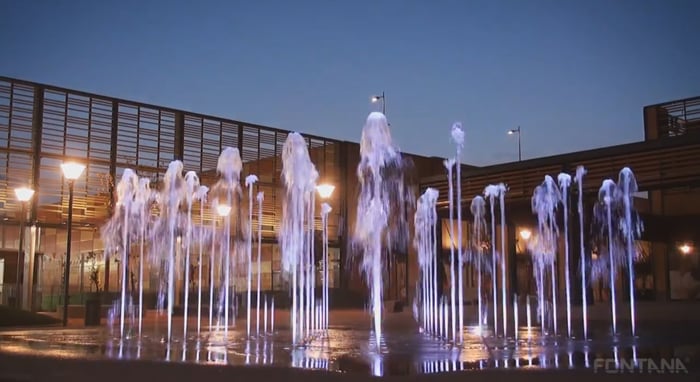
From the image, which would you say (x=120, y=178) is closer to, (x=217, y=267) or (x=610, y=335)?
(x=217, y=267)

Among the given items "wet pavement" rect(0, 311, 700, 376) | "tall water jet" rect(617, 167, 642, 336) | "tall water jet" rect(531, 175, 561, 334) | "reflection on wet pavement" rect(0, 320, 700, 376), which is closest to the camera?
"wet pavement" rect(0, 311, 700, 376)

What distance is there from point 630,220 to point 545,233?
237 inches

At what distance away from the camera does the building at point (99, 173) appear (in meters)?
33.2

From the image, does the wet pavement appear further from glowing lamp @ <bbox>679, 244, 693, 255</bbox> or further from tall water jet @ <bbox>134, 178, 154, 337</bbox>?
glowing lamp @ <bbox>679, 244, 693, 255</bbox>

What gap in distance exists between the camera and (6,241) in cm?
3462

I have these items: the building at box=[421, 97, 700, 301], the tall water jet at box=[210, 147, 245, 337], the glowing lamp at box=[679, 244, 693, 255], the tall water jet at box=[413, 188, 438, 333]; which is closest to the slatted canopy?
the building at box=[421, 97, 700, 301]

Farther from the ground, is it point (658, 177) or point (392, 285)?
point (658, 177)

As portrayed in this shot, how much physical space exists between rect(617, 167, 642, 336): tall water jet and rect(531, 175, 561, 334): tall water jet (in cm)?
215

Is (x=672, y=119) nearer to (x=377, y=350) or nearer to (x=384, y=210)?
(x=384, y=210)

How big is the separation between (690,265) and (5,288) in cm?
3040

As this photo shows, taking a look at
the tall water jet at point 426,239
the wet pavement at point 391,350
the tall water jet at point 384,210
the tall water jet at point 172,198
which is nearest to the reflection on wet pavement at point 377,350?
the wet pavement at point 391,350

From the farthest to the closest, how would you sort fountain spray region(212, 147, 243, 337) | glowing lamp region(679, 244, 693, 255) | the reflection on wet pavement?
fountain spray region(212, 147, 243, 337) < glowing lamp region(679, 244, 693, 255) < the reflection on wet pavement

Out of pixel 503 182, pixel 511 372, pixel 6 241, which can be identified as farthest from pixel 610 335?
pixel 6 241

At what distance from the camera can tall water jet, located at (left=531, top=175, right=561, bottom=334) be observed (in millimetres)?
28406
